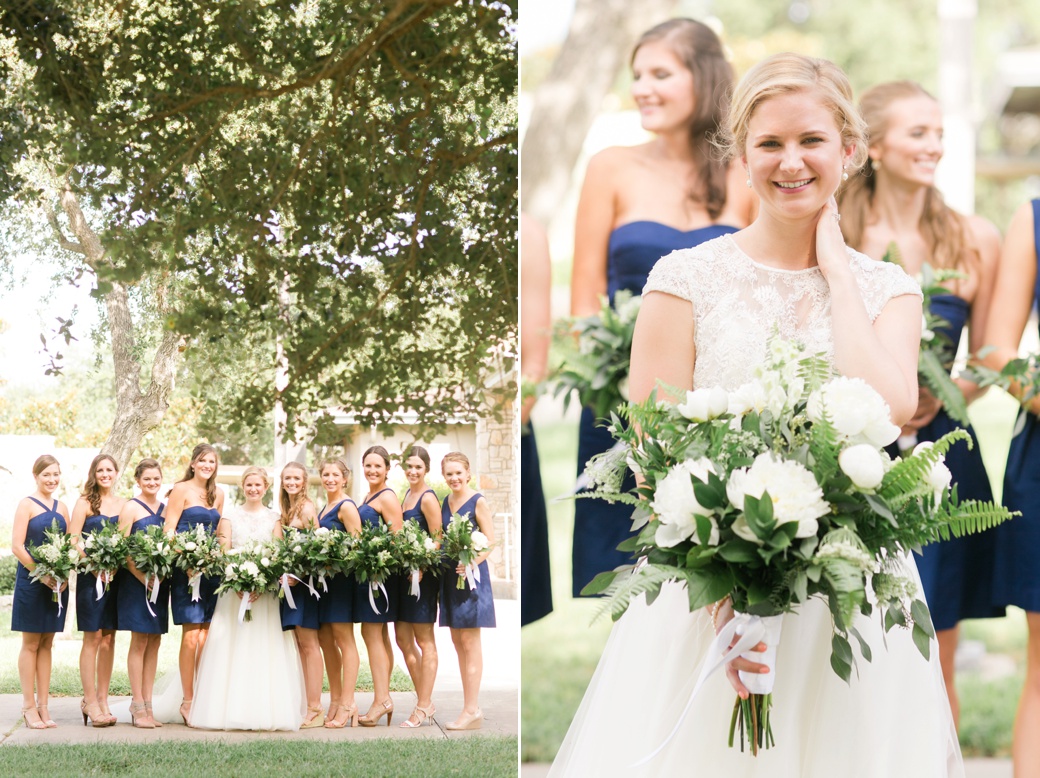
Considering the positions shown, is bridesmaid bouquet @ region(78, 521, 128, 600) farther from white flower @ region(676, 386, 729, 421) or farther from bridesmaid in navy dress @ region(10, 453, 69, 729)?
white flower @ region(676, 386, 729, 421)

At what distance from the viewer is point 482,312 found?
4.10 meters

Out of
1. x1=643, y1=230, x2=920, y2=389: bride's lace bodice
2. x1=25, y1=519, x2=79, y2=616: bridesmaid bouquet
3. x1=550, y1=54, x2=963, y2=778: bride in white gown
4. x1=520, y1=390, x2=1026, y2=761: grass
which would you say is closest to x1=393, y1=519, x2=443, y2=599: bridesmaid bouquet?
x1=520, y1=390, x2=1026, y2=761: grass

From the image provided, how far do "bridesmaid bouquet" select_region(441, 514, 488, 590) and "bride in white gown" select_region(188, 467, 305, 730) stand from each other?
600 mm

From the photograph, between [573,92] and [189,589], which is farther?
[573,92]

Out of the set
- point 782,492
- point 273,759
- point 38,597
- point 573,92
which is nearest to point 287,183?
point 38,597

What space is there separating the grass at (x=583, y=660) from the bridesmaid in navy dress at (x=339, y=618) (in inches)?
36.9

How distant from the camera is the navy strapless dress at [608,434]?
4027mm

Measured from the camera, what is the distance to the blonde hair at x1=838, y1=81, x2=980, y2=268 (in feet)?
13.0

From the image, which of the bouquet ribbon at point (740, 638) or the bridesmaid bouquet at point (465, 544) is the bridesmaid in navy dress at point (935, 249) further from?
the bouquet ribbon at point (740, 638)

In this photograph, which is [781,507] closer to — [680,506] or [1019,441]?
[680,506]

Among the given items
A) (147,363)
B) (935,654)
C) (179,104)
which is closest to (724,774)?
(935,654)

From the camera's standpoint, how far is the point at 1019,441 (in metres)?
3.81

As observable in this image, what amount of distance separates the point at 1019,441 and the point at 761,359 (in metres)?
1.84

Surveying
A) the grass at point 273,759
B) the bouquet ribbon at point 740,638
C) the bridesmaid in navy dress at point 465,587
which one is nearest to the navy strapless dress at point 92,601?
the grass at point 273,759
